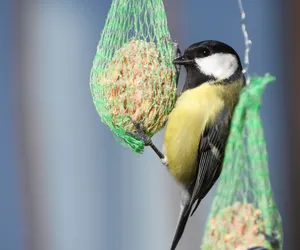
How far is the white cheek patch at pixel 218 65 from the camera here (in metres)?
1.81

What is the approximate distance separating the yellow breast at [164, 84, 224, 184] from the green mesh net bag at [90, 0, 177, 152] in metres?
0.03

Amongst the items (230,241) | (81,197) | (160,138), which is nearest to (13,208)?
(81,197)

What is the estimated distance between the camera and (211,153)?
1812mm

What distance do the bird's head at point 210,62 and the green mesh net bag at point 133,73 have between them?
59 mm

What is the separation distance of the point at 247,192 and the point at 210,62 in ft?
1.38

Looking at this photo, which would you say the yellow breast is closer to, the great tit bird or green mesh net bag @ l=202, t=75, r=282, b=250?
the great tit bird

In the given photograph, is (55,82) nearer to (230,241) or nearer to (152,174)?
(152,174)

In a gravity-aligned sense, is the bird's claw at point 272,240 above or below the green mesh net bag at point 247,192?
below

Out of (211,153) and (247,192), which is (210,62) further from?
(247,192)

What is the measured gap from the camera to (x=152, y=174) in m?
3.32

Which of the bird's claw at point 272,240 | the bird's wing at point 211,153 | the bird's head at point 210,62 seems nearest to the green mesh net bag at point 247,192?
the bird's claw at point 272,240

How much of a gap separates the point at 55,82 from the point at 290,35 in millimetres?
1291

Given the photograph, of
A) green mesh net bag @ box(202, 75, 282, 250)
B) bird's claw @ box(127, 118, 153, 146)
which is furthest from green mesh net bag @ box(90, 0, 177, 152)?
green mesh net bag @ box(202, 75, 282, 250)

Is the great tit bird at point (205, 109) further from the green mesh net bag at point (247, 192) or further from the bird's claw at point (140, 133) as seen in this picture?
the green mesh net bag at point (247, 192)
